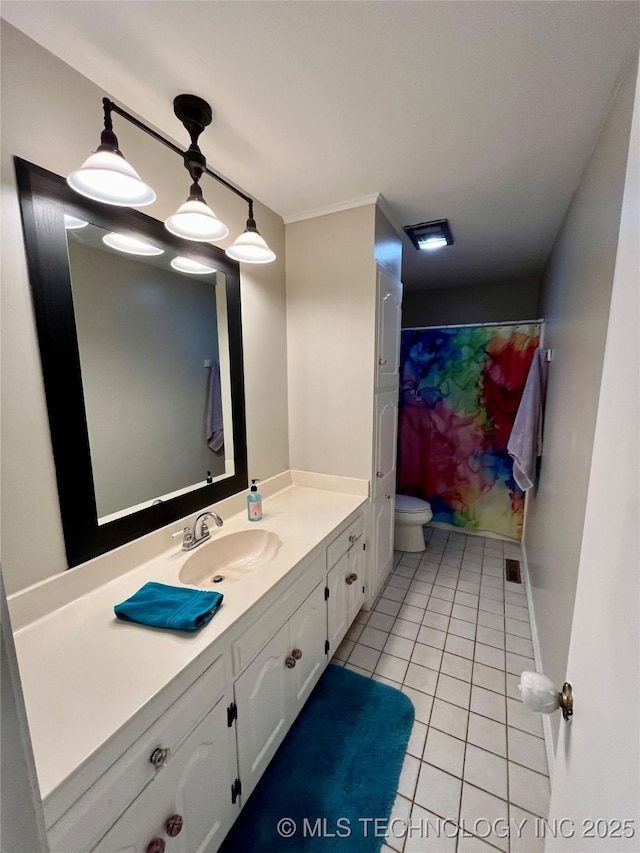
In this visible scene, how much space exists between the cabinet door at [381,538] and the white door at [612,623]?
146cm

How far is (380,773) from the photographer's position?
1.28 metres

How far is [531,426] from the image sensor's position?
212 centimetres

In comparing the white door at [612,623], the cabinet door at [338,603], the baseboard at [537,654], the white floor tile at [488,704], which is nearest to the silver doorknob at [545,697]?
the white door at [612,623]

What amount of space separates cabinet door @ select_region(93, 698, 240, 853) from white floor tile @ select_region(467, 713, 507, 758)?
3.22 feet

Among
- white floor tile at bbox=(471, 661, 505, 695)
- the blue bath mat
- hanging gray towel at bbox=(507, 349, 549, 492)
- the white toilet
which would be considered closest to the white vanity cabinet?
the blue bath mat

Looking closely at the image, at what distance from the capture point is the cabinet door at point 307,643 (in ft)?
4.39

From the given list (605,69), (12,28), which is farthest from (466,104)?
(12,28)

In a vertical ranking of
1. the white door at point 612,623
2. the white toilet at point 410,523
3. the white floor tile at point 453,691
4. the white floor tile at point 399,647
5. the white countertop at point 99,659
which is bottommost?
the white floor tile at point 453,691

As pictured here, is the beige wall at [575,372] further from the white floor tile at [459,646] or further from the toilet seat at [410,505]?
the toilet seat at [410,505]

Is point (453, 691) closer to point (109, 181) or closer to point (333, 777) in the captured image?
point (333, 777)

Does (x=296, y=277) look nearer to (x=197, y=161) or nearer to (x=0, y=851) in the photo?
(x=197, y=161)

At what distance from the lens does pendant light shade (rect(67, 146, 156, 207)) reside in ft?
2.77

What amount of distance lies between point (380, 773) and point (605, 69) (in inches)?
97.4

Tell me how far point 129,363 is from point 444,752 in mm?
1956
